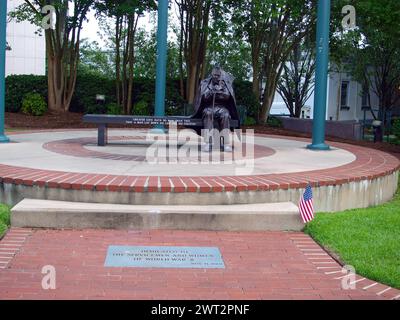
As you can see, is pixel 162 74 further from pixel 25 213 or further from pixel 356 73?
pixel 356 73

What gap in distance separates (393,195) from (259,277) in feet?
17.3

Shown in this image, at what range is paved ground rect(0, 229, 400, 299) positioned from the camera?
4406 mm

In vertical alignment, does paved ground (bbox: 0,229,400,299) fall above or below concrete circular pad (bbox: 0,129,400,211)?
below

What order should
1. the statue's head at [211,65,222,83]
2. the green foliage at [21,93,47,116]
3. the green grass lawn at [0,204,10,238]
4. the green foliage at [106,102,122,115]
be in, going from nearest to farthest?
the green grass lawn at [0,204,10,238]
the statue's head at [211,65,222,83]
the green foliage at [106,102,122,115]
the green foliage at [21,93,47,116]

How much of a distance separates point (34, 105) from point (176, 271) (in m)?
16.8

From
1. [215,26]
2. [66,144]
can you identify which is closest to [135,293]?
[66,144]

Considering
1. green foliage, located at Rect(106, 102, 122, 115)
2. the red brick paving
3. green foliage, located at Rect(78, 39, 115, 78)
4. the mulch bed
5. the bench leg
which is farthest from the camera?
green foliage, located at Rect(78, 39, 115, 78)

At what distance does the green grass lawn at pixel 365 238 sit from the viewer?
496 centimetres

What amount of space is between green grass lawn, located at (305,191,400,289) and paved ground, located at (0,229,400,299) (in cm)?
13

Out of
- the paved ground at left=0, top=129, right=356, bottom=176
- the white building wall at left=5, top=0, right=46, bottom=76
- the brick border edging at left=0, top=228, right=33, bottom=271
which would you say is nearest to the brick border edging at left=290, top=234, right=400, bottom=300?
the paved ground at left=0, top=129, right=356, bottom=176

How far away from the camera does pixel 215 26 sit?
18797 millimetres

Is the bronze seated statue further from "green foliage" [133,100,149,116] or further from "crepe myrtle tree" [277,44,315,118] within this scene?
"crepe myrtle tree" [277,44,315,118]

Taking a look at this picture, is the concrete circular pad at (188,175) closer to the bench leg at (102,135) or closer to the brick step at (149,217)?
the bench leg at (102,135)

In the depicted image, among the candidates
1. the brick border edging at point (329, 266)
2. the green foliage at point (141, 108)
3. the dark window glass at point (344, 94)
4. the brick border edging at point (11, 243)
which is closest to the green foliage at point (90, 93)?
the green foliage at point (141, 108)
